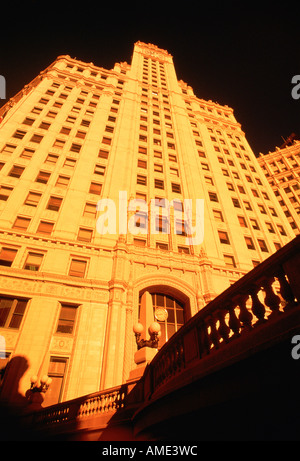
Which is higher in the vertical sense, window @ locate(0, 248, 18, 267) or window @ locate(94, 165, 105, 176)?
window @ locate(94, 165, 105, 176)

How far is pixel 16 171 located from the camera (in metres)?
24.4

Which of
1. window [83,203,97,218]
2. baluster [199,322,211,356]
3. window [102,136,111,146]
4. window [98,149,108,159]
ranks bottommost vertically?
baluster [199,322,211,356]

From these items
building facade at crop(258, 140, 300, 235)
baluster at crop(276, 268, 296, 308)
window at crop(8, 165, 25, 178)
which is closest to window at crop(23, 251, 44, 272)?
window at crop(8, 165, 25, 178)

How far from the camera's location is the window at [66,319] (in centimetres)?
1580

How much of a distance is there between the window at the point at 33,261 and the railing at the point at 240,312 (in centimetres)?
1368

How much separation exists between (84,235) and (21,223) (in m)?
4.95

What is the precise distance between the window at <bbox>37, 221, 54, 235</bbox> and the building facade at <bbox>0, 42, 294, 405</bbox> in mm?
75

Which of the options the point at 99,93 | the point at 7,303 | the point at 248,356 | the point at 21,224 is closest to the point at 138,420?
the point at 248,356

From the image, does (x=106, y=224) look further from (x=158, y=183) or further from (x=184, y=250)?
(x=158, y=183)

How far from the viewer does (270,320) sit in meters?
3.58

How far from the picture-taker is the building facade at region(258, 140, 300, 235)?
4694cm

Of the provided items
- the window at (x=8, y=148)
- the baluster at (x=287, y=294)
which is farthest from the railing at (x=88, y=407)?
the window at (x=8, y=148)

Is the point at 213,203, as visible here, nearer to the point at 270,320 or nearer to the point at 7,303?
the point at 7,303

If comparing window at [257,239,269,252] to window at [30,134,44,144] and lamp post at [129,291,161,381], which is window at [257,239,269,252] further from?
window at [30,134,44,144]
